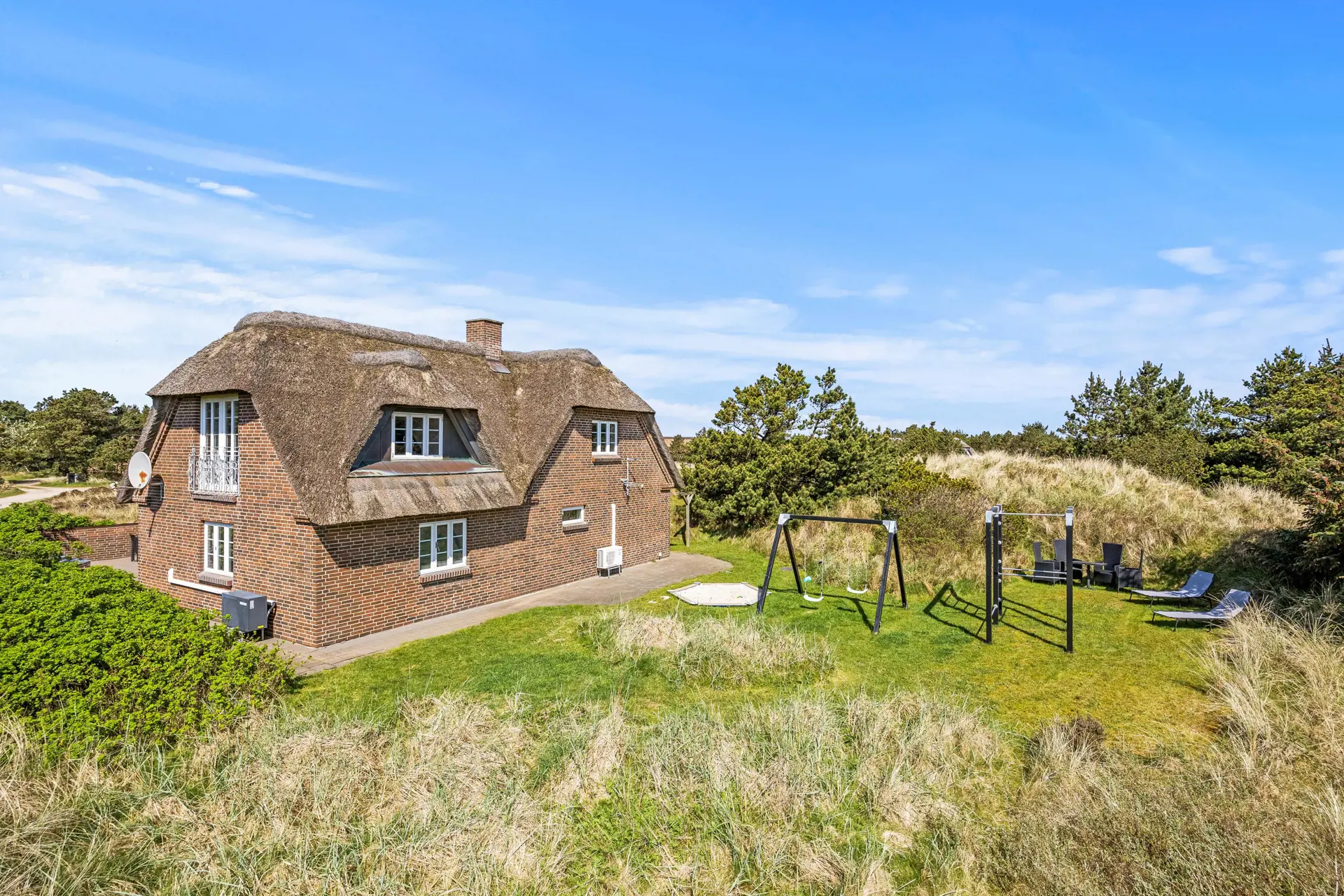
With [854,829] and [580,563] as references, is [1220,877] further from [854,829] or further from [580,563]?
[580,563]

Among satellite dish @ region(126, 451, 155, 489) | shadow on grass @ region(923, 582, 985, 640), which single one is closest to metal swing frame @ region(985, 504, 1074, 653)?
shadow on grass @ region(923, 582, 985, 640)

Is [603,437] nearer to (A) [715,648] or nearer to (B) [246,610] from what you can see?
(A) [715,648]

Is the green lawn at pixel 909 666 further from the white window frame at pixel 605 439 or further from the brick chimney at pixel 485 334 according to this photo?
the brick chimney at pixel 485 334

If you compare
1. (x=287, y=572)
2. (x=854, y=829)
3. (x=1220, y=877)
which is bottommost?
(x=854, y=829)

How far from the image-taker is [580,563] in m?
17.3

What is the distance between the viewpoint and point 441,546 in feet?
44.7

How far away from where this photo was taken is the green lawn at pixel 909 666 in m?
9.05

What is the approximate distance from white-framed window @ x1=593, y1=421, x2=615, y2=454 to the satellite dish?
9741mm

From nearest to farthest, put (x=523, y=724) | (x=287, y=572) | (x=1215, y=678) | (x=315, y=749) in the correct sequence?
(x=315, y=749), (x=523, y=724), (x=1215, y=678), (x=287, y=572)

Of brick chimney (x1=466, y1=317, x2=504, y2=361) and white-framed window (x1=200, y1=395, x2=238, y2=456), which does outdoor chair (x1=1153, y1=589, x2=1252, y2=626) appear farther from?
white-framed window (x1=200, y1=395, x2=238, y2=456)

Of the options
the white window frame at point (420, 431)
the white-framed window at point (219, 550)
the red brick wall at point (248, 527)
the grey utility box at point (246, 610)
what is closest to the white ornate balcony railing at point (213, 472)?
the red brick wall at point (248, 527)

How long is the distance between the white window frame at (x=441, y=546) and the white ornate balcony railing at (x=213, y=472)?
3.49 m

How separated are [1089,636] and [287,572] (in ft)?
48.0

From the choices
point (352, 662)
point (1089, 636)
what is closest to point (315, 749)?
point (352, 662)
